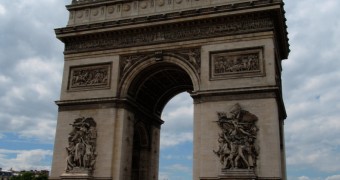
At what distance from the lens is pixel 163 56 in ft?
67.3

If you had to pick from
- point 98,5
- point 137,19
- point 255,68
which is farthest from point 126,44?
point 255,68

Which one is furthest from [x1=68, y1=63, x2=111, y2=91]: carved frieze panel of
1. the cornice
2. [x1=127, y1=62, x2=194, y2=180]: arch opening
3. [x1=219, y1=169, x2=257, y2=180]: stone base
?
[x1=219, y1=169, x2=257, y2=180]: stone base

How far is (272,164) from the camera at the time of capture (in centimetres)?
1702

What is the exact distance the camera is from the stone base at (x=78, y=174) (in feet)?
63.4

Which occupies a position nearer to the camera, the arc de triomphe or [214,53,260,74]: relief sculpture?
the arc de triomphe

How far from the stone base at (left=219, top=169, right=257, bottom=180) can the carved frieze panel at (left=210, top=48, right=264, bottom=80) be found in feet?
13.8

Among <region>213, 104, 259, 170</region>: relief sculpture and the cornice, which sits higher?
the cornice

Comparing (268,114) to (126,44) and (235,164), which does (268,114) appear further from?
(126,44)

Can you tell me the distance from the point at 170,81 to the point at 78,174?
24.2 feet

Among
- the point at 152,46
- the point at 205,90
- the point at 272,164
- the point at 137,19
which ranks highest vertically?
the point at 137,19

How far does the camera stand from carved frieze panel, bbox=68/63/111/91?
69.6ft

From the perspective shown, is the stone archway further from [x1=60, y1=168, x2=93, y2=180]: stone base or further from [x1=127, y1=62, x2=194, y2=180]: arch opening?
[x1=60, y1=168, x2=93, y2=180]: stone base

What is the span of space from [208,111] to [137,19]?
6.04 metres

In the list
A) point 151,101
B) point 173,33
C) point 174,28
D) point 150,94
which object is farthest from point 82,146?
point 174,28
